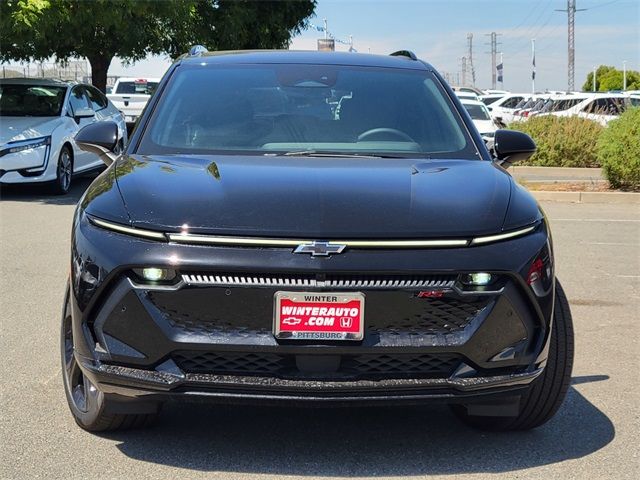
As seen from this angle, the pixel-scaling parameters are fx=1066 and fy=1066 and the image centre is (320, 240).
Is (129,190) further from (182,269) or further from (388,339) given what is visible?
(388,339)

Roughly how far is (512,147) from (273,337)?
6.51ft

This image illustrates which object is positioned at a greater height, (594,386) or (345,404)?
(345,404)

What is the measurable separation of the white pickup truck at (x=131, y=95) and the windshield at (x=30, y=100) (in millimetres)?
10604

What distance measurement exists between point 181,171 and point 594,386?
8.06ft

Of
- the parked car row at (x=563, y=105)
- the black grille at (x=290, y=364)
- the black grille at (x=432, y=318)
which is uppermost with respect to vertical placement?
the black grille at (x=432, y=318)

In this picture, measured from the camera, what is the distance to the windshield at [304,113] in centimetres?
487

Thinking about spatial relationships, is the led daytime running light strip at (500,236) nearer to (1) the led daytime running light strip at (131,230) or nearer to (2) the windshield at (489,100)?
(1) the led daytime running light strip at (131,230)

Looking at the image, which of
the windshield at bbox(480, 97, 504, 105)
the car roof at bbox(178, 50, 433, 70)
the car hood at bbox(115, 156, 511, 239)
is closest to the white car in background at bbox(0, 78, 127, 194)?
the car roof at bbox(178, 50, 433, 70)

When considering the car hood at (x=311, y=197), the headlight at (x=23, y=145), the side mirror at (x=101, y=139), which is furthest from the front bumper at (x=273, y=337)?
the headlight at (x=23, y=145)

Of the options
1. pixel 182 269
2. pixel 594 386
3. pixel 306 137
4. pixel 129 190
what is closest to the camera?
pixel 182 269

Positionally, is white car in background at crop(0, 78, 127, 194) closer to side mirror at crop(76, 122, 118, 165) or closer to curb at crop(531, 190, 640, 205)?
curb at crop(531, 190, 640, 205)

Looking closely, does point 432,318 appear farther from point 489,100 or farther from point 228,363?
point 489,100

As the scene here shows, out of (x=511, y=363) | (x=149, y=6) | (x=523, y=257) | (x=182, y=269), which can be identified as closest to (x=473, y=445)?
(x=511, y=363)

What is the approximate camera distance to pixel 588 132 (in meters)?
19.9
